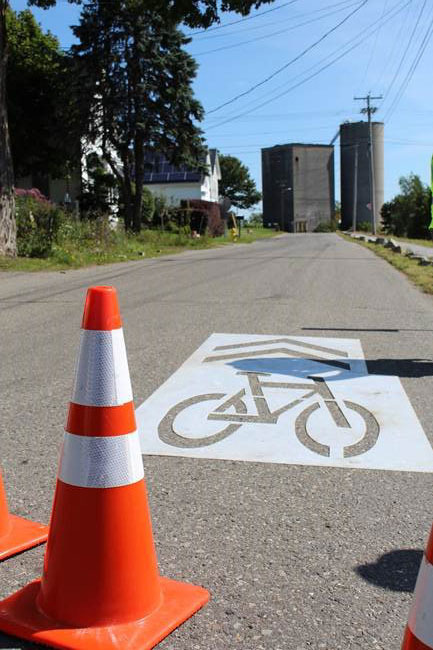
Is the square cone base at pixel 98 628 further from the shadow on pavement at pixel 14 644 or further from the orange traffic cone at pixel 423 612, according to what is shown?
the orange traffic cone at pixel 423 612

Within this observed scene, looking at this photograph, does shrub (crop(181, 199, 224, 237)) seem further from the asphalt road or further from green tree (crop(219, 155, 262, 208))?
green tree (crop(219, 155, 262, 208))

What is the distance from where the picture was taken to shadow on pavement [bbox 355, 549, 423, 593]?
262 cm

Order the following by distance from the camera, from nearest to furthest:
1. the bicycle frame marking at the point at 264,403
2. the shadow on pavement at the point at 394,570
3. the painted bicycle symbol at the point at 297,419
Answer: the shadow on pavement at the point at 394,570 < the painted bicycle symbol at the point at 297,419 < the bicycle frame marking at the point at 264,403

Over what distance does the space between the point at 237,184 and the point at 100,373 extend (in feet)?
385

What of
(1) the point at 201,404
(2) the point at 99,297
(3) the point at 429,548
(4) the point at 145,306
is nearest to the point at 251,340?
(1) the point at 201,404

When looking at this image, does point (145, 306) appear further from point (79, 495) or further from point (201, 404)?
point (79, 495)

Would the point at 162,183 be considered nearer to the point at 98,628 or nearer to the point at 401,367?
the point at 401,367

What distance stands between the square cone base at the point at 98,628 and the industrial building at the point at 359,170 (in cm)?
10386

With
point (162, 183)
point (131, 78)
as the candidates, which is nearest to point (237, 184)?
point (162, 183)

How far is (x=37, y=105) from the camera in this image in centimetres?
→ 3125

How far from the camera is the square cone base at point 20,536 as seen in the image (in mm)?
2836

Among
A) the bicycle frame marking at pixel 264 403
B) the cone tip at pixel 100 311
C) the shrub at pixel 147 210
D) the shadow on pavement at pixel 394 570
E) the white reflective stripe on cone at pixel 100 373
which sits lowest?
the shadow on pavement at pixel 394 570

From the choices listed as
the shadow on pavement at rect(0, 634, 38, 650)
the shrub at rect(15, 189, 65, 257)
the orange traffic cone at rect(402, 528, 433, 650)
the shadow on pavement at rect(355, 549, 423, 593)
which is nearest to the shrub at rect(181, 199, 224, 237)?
the shrub at rect(15, 189, 65, 257)

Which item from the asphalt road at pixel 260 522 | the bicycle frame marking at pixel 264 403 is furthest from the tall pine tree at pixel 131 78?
the bicycle frame marking at pixel 264 403
